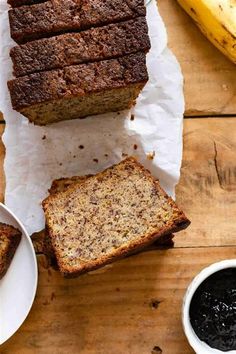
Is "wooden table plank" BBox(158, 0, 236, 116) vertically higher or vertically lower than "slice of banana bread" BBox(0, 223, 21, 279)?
higher

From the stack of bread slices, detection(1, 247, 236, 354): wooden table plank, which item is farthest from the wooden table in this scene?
the stack of bread slices

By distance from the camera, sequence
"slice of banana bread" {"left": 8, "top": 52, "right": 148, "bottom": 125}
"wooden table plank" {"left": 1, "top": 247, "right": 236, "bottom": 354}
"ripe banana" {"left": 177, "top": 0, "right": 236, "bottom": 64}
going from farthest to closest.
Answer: "wooden table plank" {"left": 1, "top": 247, "right": 236, "bottom": 354}, "ripe banana" {"left": 177, "top": 0, "right": 236, "bottom": 64}, "slice of banana bread" {"left": 8, "top": 52, "right": 148, "bottom": 125}

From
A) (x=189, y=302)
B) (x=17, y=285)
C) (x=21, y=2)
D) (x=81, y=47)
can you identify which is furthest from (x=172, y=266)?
(x=21, y=2)

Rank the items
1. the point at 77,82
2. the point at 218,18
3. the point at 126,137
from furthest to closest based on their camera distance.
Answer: the point at 126,137, the point at 218,18, the point at 77,82

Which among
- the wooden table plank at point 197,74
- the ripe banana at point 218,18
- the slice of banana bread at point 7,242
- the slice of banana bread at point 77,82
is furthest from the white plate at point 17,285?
the ripe banana at point 218,18

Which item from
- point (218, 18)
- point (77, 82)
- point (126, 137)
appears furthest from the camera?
point (126, 137)

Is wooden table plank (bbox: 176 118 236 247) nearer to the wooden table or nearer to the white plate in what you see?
the wooden table

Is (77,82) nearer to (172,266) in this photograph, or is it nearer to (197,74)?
(197,74)

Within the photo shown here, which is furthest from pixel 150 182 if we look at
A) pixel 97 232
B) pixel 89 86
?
pixel 89 86
